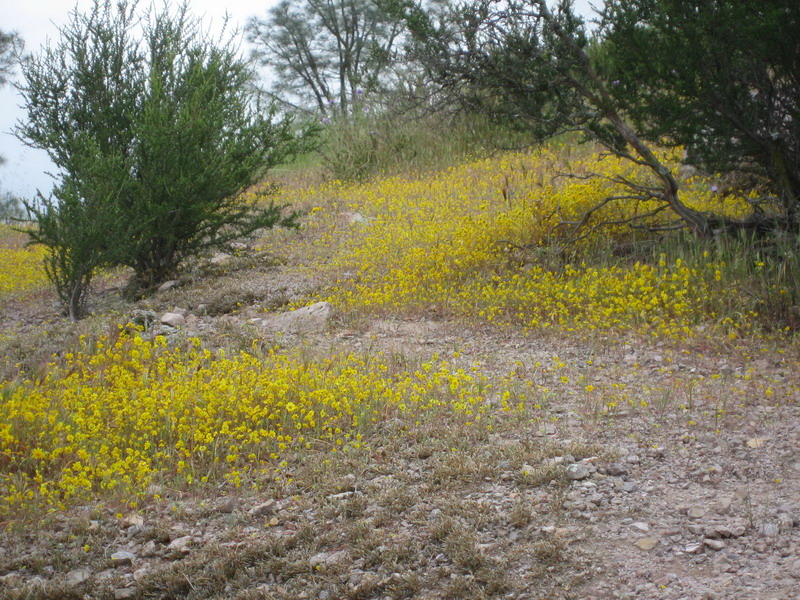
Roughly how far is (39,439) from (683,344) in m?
4.03

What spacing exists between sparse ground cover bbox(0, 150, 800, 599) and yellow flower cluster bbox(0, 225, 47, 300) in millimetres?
3222

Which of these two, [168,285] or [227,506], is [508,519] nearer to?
[227,506]

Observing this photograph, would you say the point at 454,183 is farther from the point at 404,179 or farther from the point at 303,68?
the point at 303,68

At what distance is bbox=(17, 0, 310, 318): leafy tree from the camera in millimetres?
7617

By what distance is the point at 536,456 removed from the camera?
355cm

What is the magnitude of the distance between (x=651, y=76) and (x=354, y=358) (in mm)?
3830

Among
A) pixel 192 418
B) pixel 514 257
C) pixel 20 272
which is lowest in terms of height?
pixel 192 418

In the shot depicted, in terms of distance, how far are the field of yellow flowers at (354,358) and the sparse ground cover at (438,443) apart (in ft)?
0.08

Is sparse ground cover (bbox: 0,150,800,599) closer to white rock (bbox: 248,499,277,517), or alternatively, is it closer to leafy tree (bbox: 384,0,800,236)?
white rock (bbox: 248,499,277,517)

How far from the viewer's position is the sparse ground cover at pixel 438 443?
9.33 ft

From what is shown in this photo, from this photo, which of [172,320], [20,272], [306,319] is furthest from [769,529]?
[20,272]

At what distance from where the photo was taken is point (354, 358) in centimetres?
508

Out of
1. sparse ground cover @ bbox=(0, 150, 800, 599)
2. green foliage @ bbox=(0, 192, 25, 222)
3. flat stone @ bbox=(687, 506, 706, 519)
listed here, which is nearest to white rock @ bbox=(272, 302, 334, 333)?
sparse ground cover @ bbox=(0, 150, 800, 599)

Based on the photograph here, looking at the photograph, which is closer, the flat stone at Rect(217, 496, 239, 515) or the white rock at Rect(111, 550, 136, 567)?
the white rock at Rect(111, 550, 136, 567)
